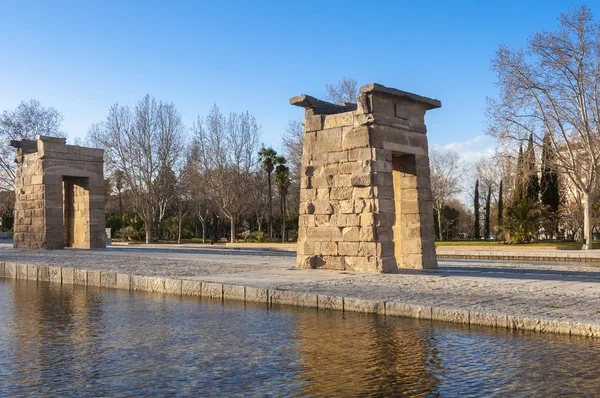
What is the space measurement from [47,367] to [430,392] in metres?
3.31

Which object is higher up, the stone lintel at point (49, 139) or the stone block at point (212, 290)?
the stone lintel at point (49, 139)

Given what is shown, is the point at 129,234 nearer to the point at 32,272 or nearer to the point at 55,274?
the point at 32,272

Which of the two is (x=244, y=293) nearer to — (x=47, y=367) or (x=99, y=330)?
(x=99, y=330)

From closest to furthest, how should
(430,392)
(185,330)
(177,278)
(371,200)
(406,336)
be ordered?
(430,392), (406,336), (185,330), (177,278), (371,200)

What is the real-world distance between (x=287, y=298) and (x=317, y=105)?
609 cm

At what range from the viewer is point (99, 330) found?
710 cm

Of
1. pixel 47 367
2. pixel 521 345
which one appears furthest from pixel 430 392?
pixel 47 367

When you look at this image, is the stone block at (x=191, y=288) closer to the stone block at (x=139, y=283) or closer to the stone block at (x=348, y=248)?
the stone block at (x=139, y=283)

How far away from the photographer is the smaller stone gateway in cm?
2142

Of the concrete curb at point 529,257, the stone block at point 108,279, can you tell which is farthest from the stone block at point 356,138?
the concrete curb at point 529,257

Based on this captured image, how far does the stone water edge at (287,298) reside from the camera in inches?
261

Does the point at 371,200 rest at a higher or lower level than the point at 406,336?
higher

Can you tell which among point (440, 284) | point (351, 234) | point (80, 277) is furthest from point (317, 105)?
point (80, 277)

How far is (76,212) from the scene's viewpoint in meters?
23.3
